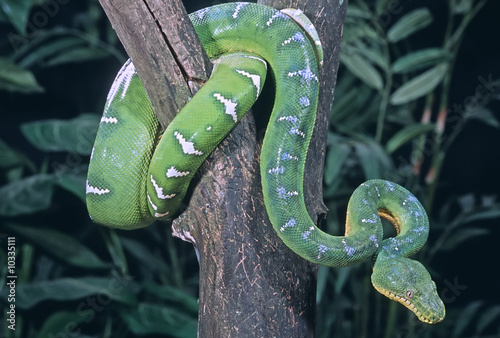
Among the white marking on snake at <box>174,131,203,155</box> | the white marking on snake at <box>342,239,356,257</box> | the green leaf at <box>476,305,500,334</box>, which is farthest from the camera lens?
the green leaf at <box>476,305,500,334</box>

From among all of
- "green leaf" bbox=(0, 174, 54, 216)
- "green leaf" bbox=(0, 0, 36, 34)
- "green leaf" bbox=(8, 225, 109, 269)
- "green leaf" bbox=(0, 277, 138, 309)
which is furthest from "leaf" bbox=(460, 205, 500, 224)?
"green leaf" bbox=(0, 0, 36, 34)

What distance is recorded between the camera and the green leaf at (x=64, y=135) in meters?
2.80

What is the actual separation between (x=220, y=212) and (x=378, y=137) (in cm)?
184

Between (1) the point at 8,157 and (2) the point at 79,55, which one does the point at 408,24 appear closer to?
(2) the point at 79,55

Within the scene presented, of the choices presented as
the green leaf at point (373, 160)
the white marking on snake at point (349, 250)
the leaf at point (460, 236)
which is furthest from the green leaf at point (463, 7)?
the white marking on snake at point (349, 250)

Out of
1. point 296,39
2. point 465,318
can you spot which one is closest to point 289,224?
point 296,39

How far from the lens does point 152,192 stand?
1.58 m

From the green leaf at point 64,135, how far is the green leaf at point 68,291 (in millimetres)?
740

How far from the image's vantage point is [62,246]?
2.96 meters

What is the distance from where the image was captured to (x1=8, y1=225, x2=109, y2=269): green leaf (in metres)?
2.93

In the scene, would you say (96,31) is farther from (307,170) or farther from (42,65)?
(307,170)

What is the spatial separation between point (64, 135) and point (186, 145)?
1.58m

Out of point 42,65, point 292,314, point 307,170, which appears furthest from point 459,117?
point 42,65

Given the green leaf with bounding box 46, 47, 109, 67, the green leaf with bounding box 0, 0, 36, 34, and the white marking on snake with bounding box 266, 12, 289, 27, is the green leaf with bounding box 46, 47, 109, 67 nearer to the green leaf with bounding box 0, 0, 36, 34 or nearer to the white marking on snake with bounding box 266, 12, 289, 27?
the green leaf with bounding box 0, 0, 36, 34
